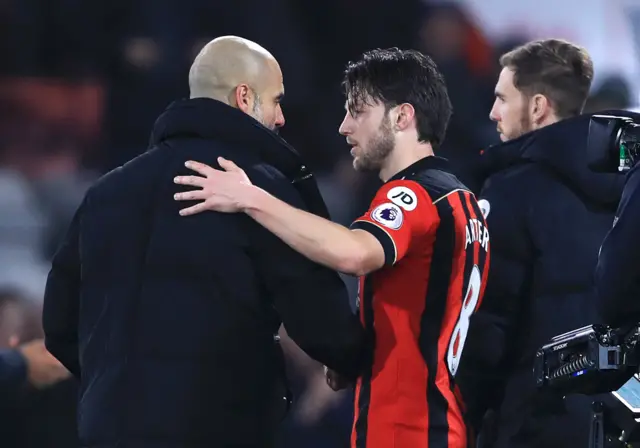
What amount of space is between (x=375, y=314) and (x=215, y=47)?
0.56 metres

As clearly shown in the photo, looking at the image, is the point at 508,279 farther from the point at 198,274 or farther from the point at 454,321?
the point at 198,274

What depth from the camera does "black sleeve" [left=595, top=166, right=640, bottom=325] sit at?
1.75 meters

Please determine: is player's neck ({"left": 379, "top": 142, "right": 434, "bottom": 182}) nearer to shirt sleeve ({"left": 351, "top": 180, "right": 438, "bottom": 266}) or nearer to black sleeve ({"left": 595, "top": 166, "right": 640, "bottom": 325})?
shirt sleeve ({"left": 351, "top": 180, "right": 438, "bottom": 266})

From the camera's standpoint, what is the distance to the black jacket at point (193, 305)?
169cm

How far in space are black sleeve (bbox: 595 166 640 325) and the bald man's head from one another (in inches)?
25.5

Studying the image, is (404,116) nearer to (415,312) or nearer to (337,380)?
(415,312)

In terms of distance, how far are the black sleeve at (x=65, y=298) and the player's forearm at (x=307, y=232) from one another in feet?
1.14

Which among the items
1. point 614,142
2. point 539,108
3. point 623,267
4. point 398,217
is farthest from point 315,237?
point 539,108

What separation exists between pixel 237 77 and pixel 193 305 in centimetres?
43

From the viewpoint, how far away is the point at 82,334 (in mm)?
1811

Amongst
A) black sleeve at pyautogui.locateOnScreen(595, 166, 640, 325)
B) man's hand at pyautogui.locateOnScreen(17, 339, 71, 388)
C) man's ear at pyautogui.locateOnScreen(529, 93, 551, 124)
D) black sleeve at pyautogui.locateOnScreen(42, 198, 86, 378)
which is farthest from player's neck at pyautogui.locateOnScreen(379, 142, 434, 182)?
man's hand at pyautogui.locateOnScreen(17, 339, 71, 388)

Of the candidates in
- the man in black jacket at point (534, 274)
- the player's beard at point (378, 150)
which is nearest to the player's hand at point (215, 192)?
the player's beard at point (378, 150)

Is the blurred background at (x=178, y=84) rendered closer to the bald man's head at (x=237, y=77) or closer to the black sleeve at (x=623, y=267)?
the bald man's head at (x=237, y=77)

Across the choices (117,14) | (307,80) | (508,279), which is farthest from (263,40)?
(508,279)
